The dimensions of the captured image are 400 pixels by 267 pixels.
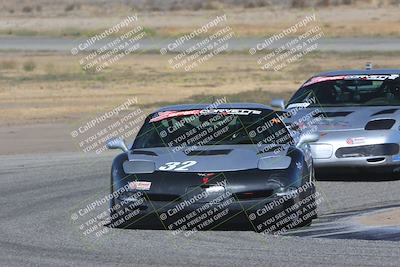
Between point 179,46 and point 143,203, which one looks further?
point 179,46

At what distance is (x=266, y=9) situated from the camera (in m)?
94.1

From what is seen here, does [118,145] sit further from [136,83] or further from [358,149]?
[136,83]

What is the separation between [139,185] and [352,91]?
6131 millimetres

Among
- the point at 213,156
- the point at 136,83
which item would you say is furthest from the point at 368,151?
the point at 136,83

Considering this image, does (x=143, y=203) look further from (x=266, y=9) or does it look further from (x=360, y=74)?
(x=266, y=9)

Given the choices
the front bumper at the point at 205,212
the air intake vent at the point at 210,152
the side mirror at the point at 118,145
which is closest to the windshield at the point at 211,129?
the side mirror at the point at 118,145

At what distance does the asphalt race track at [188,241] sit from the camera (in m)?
9.66

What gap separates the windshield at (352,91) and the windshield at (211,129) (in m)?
3.69

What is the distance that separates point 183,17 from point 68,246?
247ft

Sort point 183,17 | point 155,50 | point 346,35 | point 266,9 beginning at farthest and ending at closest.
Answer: point 266,9
point 183,17
point 346,35
point 155,50

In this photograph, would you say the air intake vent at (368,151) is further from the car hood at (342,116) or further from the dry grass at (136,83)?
the dry grass at (136,83)

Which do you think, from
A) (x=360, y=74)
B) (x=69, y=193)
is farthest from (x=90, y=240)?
(x=360, y=74)

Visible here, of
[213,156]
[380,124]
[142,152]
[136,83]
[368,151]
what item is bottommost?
[368,151]

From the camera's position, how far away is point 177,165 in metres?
11.3
